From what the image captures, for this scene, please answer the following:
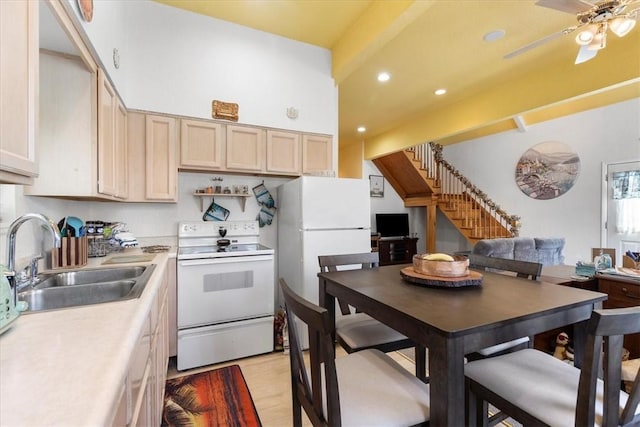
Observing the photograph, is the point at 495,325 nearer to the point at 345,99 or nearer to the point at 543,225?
the point at 345,99

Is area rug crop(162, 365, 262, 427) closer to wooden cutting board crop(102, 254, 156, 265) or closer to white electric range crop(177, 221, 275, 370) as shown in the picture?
white electric range crop(177, 221, 275, 370)

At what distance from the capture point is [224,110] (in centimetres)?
287

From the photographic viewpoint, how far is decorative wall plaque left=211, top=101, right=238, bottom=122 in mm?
2838

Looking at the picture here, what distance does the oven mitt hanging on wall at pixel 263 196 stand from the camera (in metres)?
3.26

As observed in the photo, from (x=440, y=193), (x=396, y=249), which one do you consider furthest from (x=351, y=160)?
(x=396, y=249)

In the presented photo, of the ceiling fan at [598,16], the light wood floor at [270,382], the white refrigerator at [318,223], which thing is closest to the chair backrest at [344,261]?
the white refrigerator at [318,223]

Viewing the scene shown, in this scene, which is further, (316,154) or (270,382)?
(316,154)

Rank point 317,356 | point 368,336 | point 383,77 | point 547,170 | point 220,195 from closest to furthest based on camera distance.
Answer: point 317,356
point 368,336
point 220,195
point 383,77
point 547,170

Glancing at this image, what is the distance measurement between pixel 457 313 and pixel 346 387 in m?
0.54

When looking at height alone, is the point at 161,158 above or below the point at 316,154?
below

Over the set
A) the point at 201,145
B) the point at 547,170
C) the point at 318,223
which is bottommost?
the point at 318,223

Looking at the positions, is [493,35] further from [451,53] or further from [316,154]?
[316,154]

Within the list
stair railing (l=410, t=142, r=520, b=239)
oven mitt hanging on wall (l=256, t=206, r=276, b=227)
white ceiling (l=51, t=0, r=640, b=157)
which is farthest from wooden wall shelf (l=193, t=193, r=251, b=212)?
stair railing (l=410, t=142, r=520, b=239)

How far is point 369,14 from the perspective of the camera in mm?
2557
